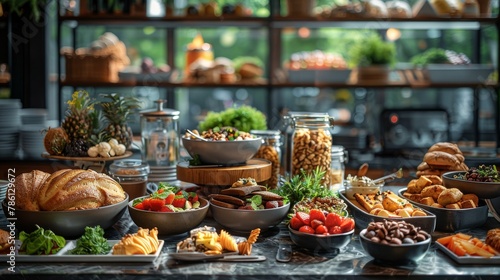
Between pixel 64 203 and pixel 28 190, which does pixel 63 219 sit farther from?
pixel 28 190

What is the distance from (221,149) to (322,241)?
68 cm

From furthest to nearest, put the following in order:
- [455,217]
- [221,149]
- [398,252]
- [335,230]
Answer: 1. [221,149]
2. [455,217]
3. [335,230]
4. [398,252]

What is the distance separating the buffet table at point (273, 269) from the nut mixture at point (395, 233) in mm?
Result: 71

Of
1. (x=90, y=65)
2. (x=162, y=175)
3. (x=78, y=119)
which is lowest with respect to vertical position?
(x=162, y=175)

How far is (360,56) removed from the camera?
16.2 ft

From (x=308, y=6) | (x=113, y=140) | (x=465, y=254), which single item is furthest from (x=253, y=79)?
(x=465, y=254)

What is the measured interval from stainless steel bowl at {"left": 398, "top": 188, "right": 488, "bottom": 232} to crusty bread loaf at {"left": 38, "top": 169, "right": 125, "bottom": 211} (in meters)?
1.01

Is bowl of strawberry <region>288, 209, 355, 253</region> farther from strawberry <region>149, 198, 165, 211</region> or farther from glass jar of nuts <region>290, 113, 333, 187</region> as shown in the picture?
glass jar of nuts <region>290, 113, 333, 187</region>

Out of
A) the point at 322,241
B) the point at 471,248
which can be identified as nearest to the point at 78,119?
the point at 322,241

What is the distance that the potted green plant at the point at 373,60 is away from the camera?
488 centimetres

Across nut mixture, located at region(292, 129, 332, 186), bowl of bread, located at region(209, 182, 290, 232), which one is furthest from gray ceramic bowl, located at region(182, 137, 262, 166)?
bowl of bread, located at region(209, 182, 290, 232)

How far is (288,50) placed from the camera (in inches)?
236

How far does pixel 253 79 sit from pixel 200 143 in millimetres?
2628

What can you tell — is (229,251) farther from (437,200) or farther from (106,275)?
(437,200)
